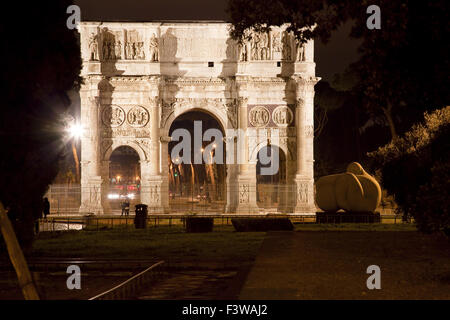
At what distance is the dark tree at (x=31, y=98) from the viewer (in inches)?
386

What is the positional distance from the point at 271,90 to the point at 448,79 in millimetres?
25790

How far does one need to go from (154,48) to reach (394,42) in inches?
1027

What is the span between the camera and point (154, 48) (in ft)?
114

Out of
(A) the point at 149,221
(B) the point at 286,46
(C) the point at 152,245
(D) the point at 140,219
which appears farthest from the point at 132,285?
(B) the point at 286,46

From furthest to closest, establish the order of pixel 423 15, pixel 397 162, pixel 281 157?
pixel 281 157 < pixel 397 162 < pixel 423 15

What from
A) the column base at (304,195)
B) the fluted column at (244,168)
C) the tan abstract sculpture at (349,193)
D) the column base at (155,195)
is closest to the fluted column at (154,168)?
the column base at (155,195)

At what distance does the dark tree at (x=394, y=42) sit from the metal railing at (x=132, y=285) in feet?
14.1

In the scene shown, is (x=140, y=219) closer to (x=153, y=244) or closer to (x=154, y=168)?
(x=153, y=244)

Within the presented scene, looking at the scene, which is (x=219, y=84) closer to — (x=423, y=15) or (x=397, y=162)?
(x=397, y=162)

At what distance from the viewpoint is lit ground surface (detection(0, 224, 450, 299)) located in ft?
31.1

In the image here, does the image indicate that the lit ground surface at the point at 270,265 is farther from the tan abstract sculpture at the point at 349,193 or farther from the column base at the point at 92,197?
the column base at the point at 92,197

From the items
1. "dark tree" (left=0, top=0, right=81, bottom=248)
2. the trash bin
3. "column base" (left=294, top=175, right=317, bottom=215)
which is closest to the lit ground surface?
"dark tree" (left=0, top=0, right=81, bottom=248)
